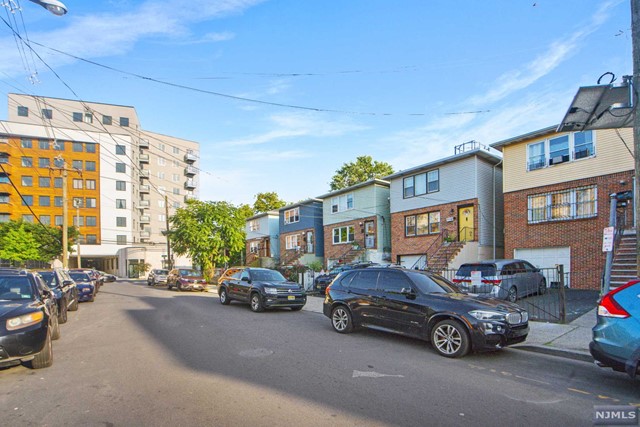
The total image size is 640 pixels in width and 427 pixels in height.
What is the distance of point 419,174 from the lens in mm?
24672

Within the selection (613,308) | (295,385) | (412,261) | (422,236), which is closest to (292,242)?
(412,261)

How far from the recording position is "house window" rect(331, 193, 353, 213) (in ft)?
101

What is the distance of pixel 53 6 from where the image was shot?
7.80 metres

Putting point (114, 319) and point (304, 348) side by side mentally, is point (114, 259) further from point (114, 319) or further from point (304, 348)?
point (304, 348)

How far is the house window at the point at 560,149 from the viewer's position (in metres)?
16.9

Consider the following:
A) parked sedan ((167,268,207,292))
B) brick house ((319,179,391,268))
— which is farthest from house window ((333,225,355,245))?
parked sedan ((167,268,207,292))

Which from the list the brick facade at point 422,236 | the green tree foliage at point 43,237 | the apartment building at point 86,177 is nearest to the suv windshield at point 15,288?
the brick facade at point 422,236

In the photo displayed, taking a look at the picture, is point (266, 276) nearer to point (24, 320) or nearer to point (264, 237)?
point (24, 320)

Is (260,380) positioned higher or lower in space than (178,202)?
lower

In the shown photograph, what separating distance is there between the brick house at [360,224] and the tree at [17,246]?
2626cm

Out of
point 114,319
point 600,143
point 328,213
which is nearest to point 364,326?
point 114,319

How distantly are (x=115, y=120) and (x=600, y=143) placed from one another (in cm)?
6634

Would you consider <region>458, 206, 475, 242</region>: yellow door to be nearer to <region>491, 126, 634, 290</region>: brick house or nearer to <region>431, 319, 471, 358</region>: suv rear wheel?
<region>491, 126, 634, 290</region>: brick house

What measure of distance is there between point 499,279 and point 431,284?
6.15 meters
